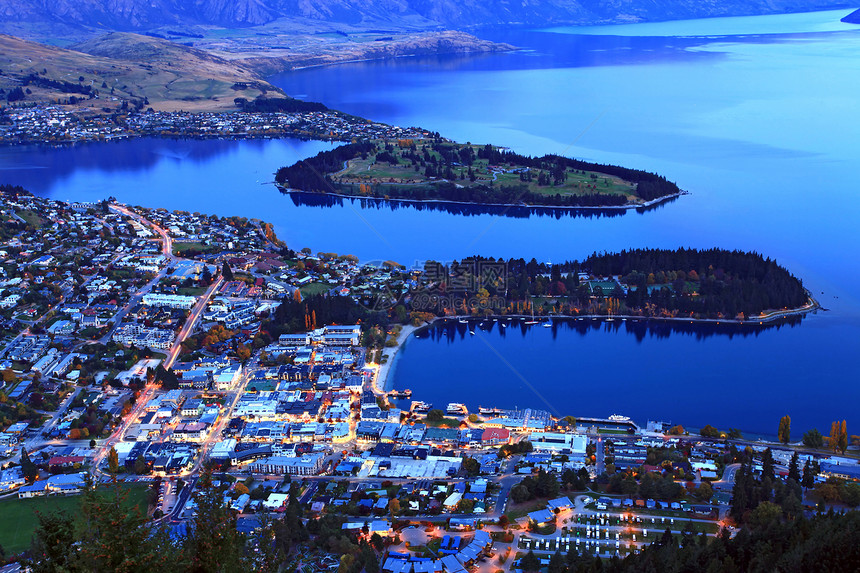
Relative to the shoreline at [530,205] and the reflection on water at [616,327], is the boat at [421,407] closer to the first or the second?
the reflection on water at [616,327]

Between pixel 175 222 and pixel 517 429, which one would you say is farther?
pixel 175 222

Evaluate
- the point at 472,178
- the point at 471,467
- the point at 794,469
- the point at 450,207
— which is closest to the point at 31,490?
the point at 471,467

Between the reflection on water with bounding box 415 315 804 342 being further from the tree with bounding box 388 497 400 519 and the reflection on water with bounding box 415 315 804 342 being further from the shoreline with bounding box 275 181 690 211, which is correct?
the shoreline with bounding box 275 181 690 211

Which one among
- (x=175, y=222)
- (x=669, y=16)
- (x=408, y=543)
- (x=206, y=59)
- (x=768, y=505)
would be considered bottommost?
(x=408, y=543)

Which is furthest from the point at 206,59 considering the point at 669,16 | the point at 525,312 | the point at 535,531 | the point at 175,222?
the point at 669,16

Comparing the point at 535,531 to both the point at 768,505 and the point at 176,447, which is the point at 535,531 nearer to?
the point at 768,505

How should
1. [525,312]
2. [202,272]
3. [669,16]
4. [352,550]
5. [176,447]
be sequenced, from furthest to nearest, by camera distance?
[669,16], [202,272], [525,312], [176,447], [352,550]

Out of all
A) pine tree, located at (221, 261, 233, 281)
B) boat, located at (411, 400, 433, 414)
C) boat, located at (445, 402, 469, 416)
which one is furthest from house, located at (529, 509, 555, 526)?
pine tree, located at (221, 261, 233, 281)

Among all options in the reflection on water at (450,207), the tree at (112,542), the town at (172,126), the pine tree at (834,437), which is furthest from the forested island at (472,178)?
the tree at (112,542)

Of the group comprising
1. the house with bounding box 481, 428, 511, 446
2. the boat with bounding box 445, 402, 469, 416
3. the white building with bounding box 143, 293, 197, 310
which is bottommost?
the house with bounding box 481, 428, 511, 446
